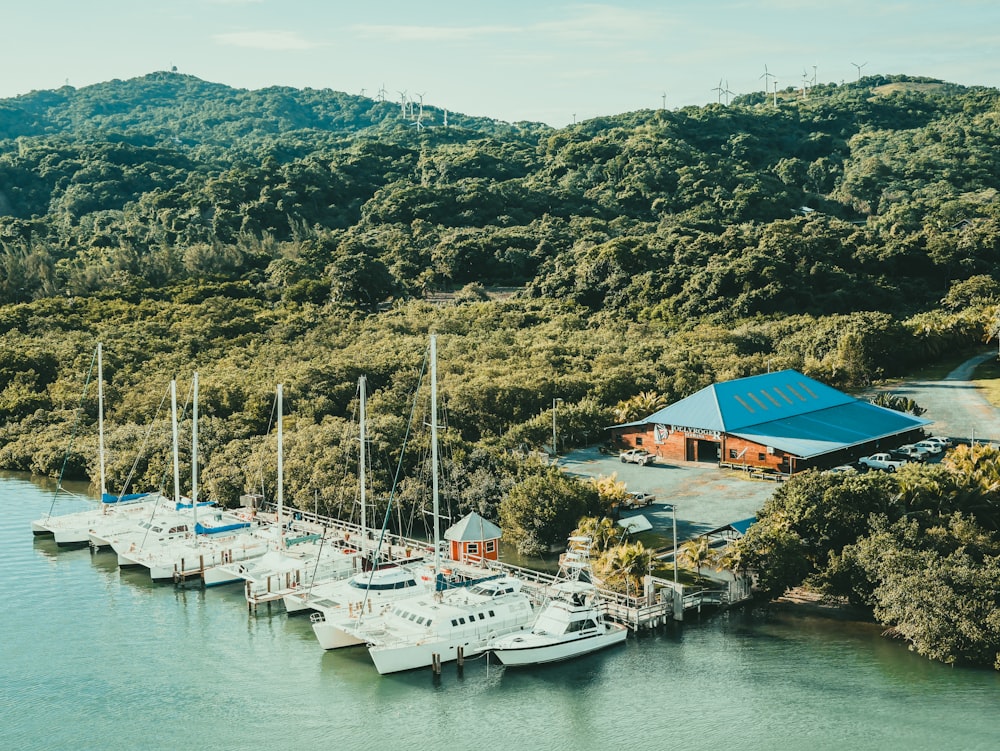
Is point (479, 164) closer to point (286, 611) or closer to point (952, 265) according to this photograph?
point (952, 265)

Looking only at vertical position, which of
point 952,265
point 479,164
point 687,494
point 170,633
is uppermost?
point 479,164

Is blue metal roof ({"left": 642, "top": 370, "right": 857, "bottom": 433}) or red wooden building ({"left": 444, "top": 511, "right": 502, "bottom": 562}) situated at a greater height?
blue metal roof ({"left": 642, "top": 370, "right": 857, "bottom": 433})

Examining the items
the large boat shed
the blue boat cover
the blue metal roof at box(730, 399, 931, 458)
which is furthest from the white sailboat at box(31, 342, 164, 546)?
the blue metal roof at box(730, 399, 931, 458)

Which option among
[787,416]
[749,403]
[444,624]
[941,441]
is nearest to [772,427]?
[787,416]

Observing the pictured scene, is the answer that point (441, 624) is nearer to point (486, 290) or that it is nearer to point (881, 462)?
point (881, 462)

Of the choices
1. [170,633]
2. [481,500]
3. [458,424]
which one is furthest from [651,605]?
[458,424]

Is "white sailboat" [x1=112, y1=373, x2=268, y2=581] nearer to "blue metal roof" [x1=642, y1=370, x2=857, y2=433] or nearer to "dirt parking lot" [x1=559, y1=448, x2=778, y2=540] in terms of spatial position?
"dirt parking lot" [x1=559, y1=448, x2=778, y2=540]
